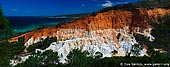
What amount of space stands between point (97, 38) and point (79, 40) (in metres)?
3.36

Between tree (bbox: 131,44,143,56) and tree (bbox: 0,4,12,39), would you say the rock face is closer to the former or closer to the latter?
tree (bbox: 131,44,143,56)

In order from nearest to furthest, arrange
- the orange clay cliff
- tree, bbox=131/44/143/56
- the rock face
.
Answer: tree, bbox=131/44/143/56, the rock face, the orange clay cliff

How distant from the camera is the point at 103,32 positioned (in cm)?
8425

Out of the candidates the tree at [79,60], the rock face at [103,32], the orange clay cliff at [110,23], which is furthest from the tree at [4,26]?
the orange clay cliff at [110,23]

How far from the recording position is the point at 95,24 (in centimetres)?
8644

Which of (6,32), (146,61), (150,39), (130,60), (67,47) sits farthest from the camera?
(150,39)

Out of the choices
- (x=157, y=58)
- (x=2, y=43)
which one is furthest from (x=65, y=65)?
(x=2, y=43)

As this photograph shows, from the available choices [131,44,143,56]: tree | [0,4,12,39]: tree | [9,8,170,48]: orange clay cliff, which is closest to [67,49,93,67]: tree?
[131,44,143,56]: tree

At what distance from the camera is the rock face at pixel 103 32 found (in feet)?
262

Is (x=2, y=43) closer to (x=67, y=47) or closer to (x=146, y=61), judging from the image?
(x=146, y=61)

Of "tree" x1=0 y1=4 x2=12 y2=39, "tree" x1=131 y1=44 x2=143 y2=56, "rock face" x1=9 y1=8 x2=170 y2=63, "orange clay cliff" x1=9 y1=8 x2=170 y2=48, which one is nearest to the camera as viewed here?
"tree" x1=0 y1=4 x2=12 y2=39

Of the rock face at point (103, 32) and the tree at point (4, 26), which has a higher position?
the tree at point (4, 26)

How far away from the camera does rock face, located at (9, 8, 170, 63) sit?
79.8m

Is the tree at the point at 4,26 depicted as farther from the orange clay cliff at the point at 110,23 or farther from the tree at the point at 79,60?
the orange clay cliff at the point at 110,23
